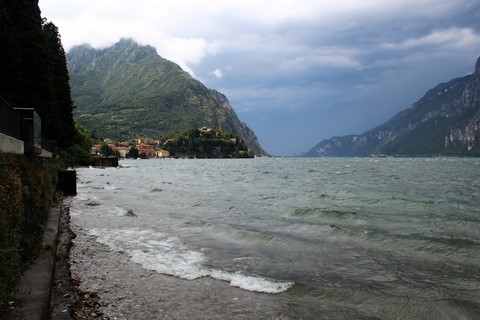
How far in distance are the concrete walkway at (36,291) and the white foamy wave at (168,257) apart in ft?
8.97

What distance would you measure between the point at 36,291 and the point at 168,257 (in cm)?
532

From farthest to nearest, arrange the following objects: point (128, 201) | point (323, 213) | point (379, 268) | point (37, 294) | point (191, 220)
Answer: point (128, 201), point (323, 213), point (191, 220), point (379, 268), point (37, 294)

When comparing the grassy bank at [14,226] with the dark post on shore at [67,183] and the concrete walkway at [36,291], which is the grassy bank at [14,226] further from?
the dark post on shore at [67,183]

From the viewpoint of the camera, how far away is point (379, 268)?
37.3ft

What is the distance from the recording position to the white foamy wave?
381 inches

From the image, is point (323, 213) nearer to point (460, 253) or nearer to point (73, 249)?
point (460, 253)

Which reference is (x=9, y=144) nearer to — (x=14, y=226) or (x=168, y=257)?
(x=14, y=226)

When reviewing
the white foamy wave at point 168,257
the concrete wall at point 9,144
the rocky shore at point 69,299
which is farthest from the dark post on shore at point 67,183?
the rocky shore at point 69,299

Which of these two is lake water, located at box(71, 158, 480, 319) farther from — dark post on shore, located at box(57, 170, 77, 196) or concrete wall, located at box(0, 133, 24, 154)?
dark post on shore, located at box(57, 170, 77, 196)

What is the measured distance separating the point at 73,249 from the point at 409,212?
18.4 meters

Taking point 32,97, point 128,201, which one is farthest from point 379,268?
point 32,97

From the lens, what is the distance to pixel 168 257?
12.4 meters

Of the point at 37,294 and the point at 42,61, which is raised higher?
the point at 42,61

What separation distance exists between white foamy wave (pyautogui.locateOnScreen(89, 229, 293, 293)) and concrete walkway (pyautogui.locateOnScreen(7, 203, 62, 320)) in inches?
108
